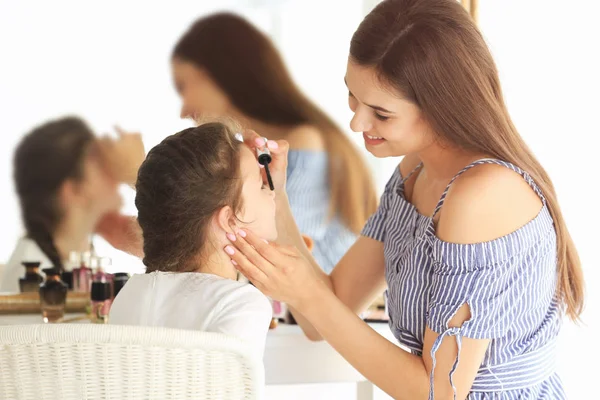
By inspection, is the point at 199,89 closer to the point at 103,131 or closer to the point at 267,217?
the point at 103,131

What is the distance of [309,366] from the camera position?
76.0 inches

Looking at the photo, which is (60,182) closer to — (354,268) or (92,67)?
(92,67)

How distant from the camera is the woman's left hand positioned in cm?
141

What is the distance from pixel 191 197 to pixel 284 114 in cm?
78

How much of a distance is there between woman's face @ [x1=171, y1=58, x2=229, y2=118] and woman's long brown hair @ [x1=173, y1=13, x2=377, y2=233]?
17 mm

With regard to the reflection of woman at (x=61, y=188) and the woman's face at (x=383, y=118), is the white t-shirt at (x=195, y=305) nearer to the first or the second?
the woman's face at (x=383, y=118)

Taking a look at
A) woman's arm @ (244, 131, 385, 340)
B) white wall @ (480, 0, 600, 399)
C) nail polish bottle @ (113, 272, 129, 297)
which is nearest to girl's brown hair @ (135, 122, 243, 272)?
woman's arm @ (244, 131, 385, 340)

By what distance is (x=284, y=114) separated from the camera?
211 cm

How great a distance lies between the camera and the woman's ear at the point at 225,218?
4.64ft

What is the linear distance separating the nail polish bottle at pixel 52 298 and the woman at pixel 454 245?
0.78 m

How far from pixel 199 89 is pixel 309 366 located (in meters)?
0.77

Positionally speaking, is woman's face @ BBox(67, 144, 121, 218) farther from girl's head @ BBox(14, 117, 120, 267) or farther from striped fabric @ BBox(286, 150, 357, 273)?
Answer: striped fabric @ BBox(286, 150, 357, 273)

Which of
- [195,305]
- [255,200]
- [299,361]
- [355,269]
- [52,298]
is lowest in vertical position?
[299,361]

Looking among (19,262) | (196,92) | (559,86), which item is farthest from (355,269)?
(559,86)
